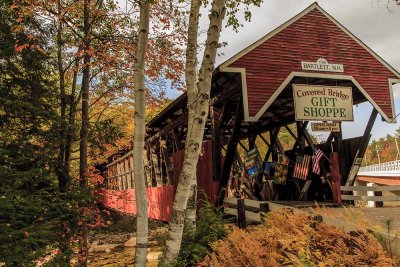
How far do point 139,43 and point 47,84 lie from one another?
3042mm

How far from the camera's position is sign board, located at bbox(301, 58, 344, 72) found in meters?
11.2

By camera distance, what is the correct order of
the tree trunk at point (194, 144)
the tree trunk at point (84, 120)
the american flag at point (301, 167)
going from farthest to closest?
the american flag at point (301, 167) → the tree trunk at point (84, 120) → the tree trunk at point (194, 144)

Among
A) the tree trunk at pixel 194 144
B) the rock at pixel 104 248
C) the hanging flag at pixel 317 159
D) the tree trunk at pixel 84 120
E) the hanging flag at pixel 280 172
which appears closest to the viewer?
the tree trunk at pixel 194 144

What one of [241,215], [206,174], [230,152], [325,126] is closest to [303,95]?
[325,126]

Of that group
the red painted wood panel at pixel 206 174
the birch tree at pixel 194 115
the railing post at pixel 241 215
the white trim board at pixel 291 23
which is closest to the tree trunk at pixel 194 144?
the birch tree at pixel 194 115

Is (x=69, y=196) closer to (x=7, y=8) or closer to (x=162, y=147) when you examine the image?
(x=7, y=8)

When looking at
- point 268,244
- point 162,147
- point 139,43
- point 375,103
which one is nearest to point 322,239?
point 268,244

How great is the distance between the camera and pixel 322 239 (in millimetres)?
5332

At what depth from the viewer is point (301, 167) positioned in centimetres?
1307

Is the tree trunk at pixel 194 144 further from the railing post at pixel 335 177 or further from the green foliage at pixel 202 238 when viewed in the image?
the railing post at pixel 335 177

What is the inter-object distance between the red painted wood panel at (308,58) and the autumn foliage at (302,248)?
4.76 m

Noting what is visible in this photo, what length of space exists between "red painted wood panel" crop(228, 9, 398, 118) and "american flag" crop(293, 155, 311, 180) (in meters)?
2.86

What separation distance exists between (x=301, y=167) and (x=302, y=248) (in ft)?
28.1

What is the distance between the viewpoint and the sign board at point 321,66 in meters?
11.2
